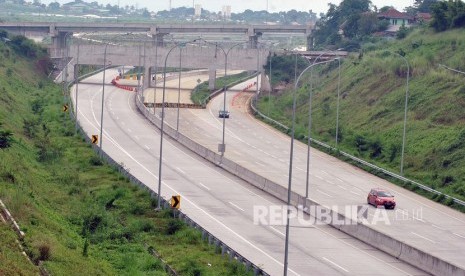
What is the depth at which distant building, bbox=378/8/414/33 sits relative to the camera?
15920 centimetres

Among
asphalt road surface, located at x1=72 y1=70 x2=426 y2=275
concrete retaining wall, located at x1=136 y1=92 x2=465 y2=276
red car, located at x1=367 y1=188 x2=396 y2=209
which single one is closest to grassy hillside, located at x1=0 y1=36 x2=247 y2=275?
asphalt road surface, located at x1=72 y1=70 x2=426 y2=275

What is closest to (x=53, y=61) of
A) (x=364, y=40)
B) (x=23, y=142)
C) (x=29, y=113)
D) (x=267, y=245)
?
(x=364, y=40)

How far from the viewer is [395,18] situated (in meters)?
162

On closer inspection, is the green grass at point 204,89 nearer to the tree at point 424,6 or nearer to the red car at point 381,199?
the tree at point 424,6

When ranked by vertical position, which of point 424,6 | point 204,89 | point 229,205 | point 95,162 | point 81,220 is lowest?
point 204,89

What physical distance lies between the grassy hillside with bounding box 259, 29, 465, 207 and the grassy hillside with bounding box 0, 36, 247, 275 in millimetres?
20156

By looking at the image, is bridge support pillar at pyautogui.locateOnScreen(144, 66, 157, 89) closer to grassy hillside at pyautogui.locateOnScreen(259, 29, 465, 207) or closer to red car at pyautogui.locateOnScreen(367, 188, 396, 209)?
grassy hillside at pyautogui.locateOnScreen(259, 29, 465, 207)

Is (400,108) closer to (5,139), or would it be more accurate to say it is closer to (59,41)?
(5,139)

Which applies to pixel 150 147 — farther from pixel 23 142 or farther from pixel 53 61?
pixel 53 61

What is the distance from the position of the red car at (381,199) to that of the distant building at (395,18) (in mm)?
97362

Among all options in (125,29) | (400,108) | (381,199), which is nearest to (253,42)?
(125,29)

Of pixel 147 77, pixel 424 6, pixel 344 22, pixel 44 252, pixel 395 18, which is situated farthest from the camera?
pixel 424 6

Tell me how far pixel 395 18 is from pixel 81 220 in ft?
375

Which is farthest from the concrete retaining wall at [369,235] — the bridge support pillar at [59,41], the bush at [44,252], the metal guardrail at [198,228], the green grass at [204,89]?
the bridge support pillar at [59,41]
